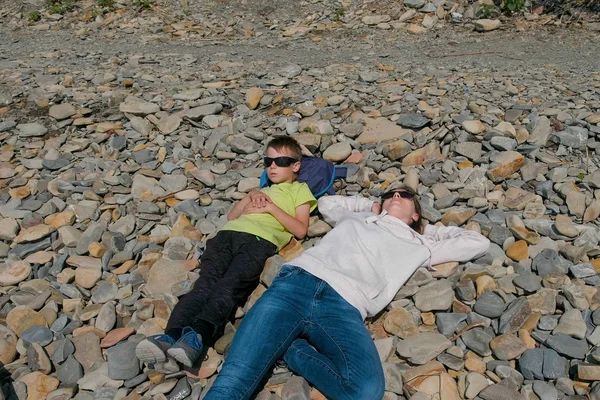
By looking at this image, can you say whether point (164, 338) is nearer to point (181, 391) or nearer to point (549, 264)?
point (181, 391)

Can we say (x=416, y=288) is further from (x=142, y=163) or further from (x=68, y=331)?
(x=142, y=163)

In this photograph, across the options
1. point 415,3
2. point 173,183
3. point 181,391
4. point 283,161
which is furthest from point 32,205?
point 415,3

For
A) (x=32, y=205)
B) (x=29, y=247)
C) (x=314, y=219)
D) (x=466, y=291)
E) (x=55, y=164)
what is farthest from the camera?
(x=55, y=164)

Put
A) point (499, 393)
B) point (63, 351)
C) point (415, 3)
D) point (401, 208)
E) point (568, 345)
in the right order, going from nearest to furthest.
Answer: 1. point (499, 393)
2. point (568, 345)
3. point (63, 351)
4. point (401, 208)
5. point (415, 3)

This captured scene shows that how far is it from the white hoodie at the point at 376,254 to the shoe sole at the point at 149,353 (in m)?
1.03

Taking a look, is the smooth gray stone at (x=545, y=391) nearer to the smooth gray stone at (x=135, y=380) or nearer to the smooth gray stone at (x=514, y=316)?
the smooth gray stone at (x=514, y=316)

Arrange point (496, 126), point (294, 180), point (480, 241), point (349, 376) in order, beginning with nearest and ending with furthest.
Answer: point (349, 376), point (480, 241), point (294, 180), point (496, 126)

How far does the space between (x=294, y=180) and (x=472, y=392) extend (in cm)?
234

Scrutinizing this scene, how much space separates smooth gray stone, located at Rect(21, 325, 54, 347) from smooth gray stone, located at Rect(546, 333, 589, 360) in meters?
3.12

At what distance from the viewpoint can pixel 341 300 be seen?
3436mm

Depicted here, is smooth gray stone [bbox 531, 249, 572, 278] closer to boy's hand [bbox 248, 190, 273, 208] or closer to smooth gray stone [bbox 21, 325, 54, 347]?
boy's hand [bbox 248, 190, 273, 208]

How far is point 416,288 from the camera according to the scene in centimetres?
376

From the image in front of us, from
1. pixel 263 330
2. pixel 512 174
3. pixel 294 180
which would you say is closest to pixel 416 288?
pixel 263 330

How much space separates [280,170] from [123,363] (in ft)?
6.58
